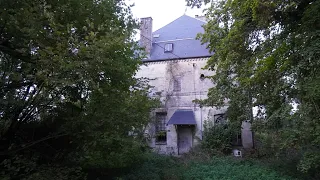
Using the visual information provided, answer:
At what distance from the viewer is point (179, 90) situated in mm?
18422

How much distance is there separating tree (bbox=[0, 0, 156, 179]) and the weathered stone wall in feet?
31.9

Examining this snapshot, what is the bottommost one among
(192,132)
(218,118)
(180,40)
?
(192,132)

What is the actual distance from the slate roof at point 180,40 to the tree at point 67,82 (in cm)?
1088

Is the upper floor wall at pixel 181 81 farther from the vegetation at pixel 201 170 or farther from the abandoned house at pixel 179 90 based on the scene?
the vegetation at pixel 201 170

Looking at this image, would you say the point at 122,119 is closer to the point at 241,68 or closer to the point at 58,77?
the point at 58,77

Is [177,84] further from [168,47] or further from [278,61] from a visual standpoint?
[278,61]

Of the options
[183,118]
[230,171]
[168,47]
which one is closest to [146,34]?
[168,47]

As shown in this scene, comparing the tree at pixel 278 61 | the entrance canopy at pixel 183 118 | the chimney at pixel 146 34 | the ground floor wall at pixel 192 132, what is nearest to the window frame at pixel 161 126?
the ground floor wall at pixel 192 132

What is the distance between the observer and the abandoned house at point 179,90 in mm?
17484

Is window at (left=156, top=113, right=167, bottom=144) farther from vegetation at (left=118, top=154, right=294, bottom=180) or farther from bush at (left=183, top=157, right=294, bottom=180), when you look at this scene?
bush at (left=183, top=157, right=294, bottom=180)

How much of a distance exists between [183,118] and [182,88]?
7.00ft

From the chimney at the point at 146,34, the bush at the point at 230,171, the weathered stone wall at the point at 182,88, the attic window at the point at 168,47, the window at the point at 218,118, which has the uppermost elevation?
the chimney at the point at 146,34

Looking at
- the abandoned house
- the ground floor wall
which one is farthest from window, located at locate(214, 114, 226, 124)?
the ground floor wall

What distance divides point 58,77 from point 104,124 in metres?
2.11
